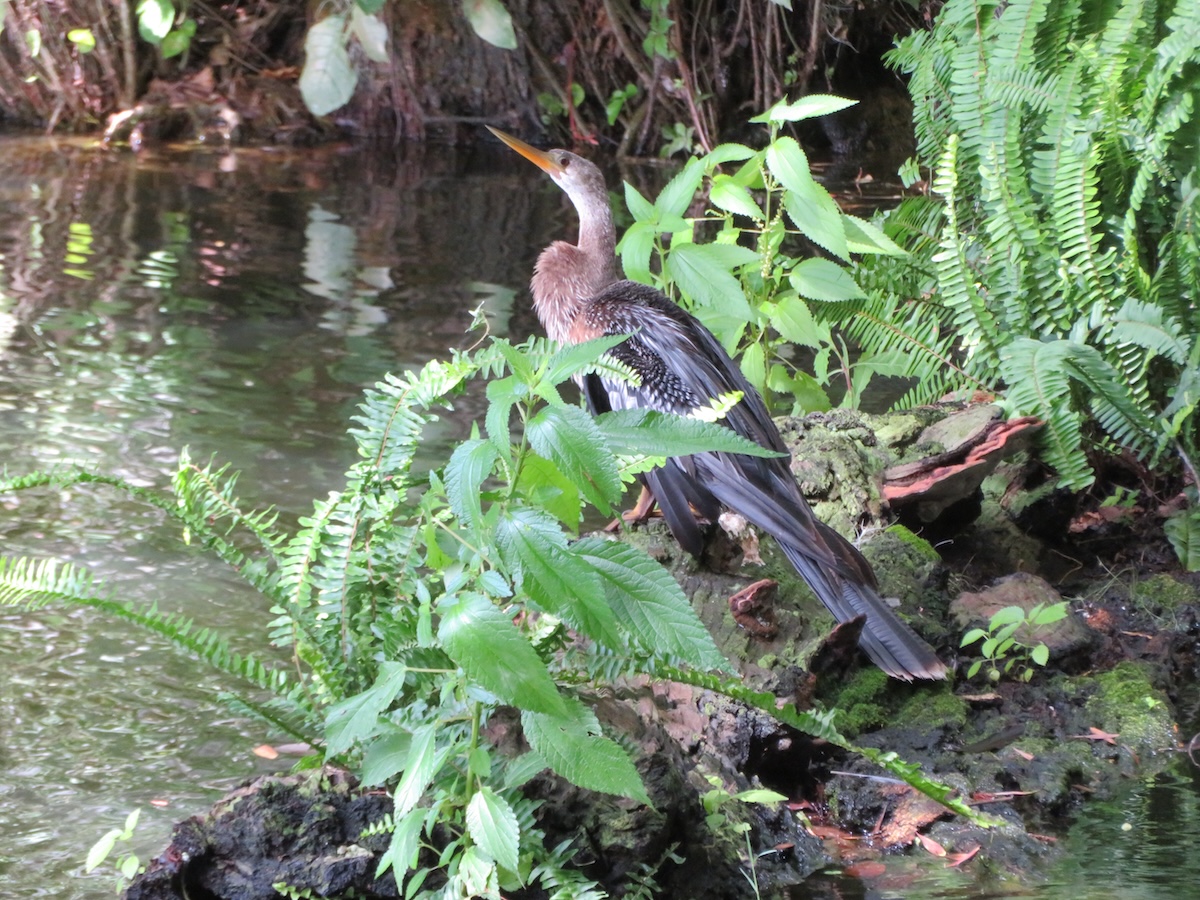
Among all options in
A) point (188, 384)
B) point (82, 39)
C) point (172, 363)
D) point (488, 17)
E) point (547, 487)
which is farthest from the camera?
point (82, 39)

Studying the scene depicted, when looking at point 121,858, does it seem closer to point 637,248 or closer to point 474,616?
point 474,616

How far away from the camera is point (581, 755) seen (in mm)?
1918

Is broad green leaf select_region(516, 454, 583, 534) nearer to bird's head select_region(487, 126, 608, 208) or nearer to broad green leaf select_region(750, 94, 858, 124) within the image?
broad green leaf select_region(750, 94, 858, 124)

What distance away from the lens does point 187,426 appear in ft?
16.4

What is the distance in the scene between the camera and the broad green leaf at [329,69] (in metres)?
3.08

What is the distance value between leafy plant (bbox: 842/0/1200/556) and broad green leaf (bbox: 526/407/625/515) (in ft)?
6.81

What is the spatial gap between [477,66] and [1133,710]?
9.81m

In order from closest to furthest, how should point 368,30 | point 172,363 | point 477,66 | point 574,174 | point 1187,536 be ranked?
point 368,30 → point 1187,536 → point 574,174 → point 172,363 → point 477,66

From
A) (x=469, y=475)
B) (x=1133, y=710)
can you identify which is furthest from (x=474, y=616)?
(x=1133, y=710)

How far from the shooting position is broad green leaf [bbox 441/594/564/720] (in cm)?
182

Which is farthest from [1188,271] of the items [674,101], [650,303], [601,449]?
[674,101]

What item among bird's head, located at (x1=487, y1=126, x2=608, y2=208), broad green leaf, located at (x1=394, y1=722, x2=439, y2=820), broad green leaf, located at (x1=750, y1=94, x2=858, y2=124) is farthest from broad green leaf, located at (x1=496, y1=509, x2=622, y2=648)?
bird's head, located at (x1=487, y1=126, x2=608, y2=208)

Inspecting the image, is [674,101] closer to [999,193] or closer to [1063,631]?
[999,193]

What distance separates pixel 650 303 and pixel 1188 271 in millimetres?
1528
